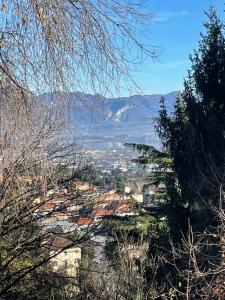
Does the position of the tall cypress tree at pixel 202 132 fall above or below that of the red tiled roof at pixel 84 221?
above

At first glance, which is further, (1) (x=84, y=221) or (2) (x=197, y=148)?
(2) (x=197, y=148)

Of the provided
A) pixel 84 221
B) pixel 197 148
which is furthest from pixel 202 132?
pixel 84 221

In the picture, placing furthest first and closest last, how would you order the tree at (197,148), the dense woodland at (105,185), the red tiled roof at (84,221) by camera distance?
the tree at (197,148)
the red tiled roof at (84,221)
the dense woodland at (105,185)

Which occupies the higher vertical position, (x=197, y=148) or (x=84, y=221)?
(x=197, y=148)

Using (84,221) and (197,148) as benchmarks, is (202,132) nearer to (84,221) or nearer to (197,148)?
(197,148)

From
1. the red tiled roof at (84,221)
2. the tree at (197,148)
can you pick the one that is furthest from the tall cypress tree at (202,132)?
the red tiled roof at (84,221)

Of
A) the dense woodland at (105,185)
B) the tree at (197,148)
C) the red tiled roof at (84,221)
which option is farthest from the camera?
the tree at (197,148)

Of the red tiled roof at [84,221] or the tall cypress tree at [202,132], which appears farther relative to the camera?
the tall cypress tree at [202,132]

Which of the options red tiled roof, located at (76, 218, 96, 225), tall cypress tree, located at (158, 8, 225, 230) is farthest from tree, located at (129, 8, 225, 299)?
red tiled roof, located at (76, 218, 96, 225)

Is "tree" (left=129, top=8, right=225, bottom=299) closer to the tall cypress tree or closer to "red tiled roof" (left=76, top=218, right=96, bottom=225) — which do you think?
the tall cypress tree

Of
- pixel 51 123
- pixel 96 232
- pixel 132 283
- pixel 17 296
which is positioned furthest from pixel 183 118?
pixel 51 123

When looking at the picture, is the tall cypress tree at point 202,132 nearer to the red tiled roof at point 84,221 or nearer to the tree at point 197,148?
the tree at point 197,148
